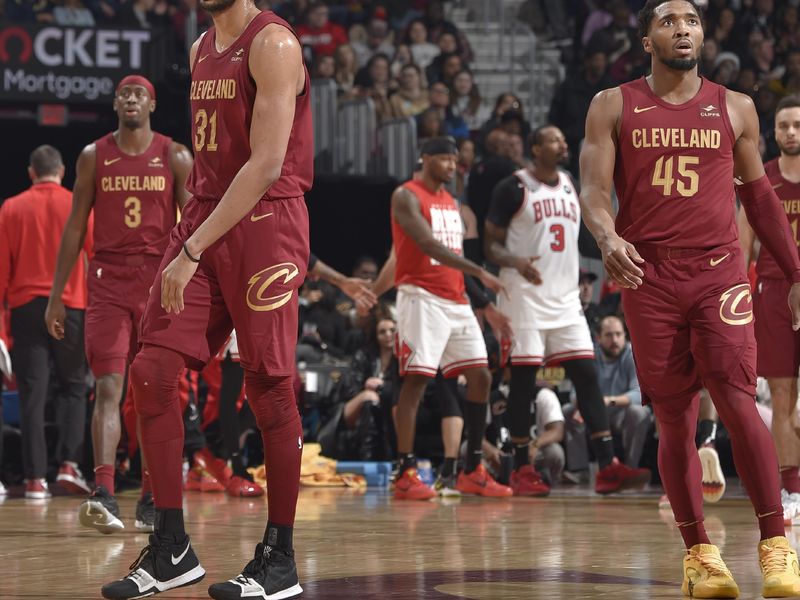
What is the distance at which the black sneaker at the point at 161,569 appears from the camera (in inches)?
156

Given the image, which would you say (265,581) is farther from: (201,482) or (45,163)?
(45,163)

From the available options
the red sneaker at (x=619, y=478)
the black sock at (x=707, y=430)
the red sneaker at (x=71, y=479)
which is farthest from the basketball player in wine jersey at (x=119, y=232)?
the black sock at (x=707, y=430)

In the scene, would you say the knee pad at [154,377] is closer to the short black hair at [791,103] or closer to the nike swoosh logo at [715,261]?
the nike swoosh logo at [715,261]

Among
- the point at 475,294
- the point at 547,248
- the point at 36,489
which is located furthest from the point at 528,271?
the point at 36,489

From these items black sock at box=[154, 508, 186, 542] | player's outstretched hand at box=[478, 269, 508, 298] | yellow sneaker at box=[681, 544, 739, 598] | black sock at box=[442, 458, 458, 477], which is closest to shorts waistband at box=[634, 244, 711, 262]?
yellow sneaker at box=[681, 544, 739, 598]

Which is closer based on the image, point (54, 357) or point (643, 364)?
point (643, 364)

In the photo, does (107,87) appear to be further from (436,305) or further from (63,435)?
(436,305)

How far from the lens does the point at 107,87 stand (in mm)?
13555

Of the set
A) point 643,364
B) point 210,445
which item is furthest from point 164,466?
point 210,445

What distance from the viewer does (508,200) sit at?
889cm

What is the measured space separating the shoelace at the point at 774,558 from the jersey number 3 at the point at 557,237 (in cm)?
470

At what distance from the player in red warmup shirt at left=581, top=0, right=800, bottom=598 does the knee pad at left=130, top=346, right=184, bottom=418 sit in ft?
4.46

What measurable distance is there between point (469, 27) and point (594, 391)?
961 centimetres

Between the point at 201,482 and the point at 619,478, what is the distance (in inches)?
109
